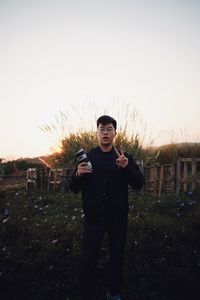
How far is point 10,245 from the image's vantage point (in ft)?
16.0

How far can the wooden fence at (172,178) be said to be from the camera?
944cm

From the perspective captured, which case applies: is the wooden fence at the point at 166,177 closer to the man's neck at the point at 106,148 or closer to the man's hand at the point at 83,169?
the man's neck at the point at 106,148

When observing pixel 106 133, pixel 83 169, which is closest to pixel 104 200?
pixel 83 169

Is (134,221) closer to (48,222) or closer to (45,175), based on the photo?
(48,222)

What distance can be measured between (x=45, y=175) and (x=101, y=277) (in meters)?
13.6

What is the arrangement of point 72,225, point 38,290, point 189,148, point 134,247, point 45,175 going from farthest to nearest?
point 45,175 < point 189,148 < point 72,225 < point 134,247 < point 38,290

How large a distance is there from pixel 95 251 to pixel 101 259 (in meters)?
1.74

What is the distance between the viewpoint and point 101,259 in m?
4.36

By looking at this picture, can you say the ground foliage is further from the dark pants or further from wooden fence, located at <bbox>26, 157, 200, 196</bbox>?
wooden fence, located at <bbox>26, 157, 200, 196</bbox>

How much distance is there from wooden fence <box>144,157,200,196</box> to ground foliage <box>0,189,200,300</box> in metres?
3.40

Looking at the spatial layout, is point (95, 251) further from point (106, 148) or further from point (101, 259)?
point (101, 259)

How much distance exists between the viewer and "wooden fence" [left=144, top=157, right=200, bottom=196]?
944cm

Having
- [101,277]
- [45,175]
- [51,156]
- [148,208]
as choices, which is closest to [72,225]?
[101,277]

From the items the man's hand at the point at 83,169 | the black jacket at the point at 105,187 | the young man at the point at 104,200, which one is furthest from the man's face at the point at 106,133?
the man's hand at the point at 83,169
